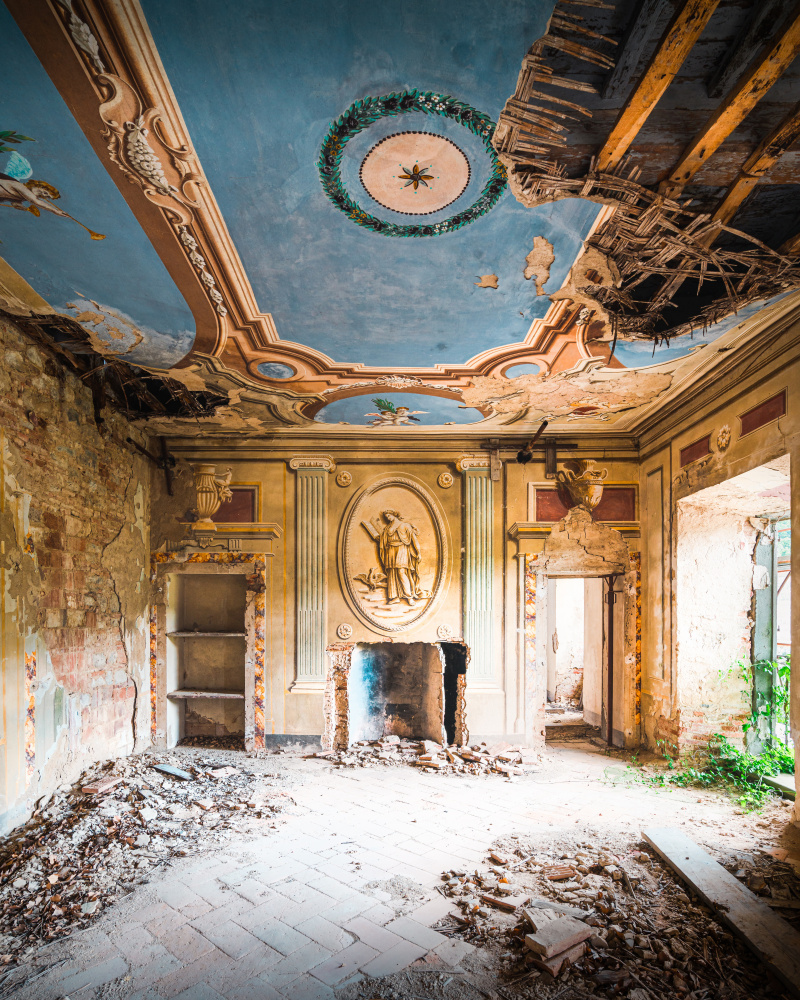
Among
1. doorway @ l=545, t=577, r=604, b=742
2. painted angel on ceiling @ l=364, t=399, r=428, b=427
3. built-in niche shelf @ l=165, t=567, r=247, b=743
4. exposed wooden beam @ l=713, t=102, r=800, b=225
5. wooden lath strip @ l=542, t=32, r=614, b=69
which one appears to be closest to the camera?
wooden lath strip @ l=542, t=32, r=614, b=69

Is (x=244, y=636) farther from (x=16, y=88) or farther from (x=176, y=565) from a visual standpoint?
(x=16, y=88)

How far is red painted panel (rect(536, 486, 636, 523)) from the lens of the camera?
7605 millimetres

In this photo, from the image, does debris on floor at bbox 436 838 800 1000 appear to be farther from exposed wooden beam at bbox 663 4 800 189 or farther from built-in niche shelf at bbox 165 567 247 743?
built-in niche shelf at bbox 165 567 247 743

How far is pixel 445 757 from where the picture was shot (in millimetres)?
6938

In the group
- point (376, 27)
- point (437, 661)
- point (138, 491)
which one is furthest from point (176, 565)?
point (376, 27)

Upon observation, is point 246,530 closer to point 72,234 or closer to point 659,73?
point 72,234

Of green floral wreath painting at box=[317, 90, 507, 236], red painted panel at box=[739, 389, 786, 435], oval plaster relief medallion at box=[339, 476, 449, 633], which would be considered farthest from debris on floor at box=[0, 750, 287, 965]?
red painted panel at box=[739, 389, 786, 435]

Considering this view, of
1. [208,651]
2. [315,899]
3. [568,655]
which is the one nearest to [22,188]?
[315,899]

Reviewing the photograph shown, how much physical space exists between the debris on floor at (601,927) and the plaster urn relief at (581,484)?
13.4 ft

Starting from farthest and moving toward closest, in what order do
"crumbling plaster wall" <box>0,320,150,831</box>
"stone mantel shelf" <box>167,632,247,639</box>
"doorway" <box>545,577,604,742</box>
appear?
1. "doorway" <box>545,577,604,742</box>
2. "stone mantel shelf" <box>167,632,247,639</box>
3. "crumbling plaster wall" <box>0,320,150,831</box>

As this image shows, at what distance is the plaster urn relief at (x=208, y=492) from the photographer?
24.0 ft

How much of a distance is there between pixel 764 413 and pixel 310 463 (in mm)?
4964

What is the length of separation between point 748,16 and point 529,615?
6.23 metres

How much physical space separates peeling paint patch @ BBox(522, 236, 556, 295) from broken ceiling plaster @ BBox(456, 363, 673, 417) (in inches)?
67.6
